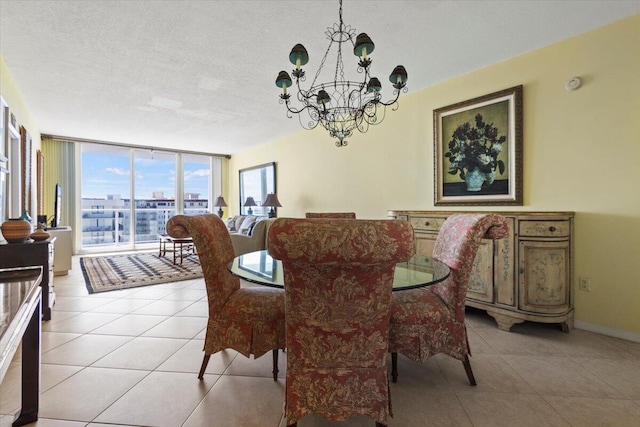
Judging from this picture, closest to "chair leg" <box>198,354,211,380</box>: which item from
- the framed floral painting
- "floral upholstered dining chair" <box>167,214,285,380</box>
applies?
"floral upholstered dining chair" <box>167,214,285,380</box>

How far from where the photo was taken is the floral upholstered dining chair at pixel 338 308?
38.6 inches

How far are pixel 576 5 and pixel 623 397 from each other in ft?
8.46

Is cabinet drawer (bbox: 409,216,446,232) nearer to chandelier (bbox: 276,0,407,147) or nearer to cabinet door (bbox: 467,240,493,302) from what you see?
cabinet door (bbox: 467,240,493,302)

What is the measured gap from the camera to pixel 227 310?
1.78 metres

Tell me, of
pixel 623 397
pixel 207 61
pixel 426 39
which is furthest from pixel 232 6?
pixel 623 397

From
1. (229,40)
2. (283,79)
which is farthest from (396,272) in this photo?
(229,40)

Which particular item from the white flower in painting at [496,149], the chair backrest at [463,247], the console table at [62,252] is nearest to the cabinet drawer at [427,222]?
the white flower in painting at [496,149]

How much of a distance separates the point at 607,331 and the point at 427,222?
1.64m

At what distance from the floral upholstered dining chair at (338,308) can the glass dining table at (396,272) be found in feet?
1.15

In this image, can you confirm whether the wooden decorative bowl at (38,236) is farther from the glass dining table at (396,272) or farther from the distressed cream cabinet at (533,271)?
the distressed cream cabinet at (533,271)

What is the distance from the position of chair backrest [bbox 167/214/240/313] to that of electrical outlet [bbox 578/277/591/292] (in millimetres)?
2854

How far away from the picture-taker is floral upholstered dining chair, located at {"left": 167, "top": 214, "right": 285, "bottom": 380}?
172cm

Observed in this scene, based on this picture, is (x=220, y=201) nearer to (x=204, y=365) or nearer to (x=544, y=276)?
(x=204, y=365)

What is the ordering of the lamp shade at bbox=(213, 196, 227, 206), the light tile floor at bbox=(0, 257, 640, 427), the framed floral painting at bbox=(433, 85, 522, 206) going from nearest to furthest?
the light tile floor at bbox=(0, 257, 640, 427) < the framed floral painting at bbox=(433, 85, 522, 206) < the lamp shade at bbox=(213, 196, 227, 206)
